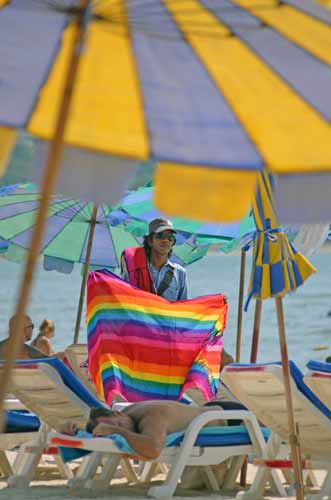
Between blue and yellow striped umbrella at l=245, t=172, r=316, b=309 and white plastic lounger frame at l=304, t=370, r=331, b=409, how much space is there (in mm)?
587

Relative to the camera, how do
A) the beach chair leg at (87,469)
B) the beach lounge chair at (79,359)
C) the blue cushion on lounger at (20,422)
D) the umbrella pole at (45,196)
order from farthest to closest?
the beach lounge chair at (79,359) < the blue cushion on lounger at (20,422) < the beach chair leg at (87,469) < the umbrella pole at (45,196)

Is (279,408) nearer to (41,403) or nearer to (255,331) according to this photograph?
(255,331)

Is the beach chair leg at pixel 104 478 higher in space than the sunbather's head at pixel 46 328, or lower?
higher

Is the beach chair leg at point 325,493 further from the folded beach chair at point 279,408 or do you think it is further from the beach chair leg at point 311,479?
the beach chair leg at point 311,479

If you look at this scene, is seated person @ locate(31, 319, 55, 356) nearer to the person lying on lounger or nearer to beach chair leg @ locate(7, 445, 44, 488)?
beach chair leg @ locate(7, 445, 44, 488)

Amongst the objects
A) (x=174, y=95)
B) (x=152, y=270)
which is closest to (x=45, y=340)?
(x=152, y=270)

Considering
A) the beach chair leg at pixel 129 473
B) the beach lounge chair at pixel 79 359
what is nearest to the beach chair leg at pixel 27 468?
the beach chair leg at pixel 129 473

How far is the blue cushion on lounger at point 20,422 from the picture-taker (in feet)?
27.1

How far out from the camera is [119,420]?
710 centimetres

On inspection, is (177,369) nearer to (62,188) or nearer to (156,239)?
(156,239)

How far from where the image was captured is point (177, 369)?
8.45 metres

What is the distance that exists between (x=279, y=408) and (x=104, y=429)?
0.94 meters

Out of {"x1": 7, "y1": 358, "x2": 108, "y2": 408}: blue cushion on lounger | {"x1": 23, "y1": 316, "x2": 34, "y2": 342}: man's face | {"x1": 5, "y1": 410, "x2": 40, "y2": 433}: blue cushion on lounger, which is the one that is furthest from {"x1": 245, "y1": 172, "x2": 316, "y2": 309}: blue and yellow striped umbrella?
{"x1": 23, "y1": 316, "x2": 34, "y2": 342}: man's face

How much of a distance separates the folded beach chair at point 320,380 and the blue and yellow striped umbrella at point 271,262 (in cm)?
59
